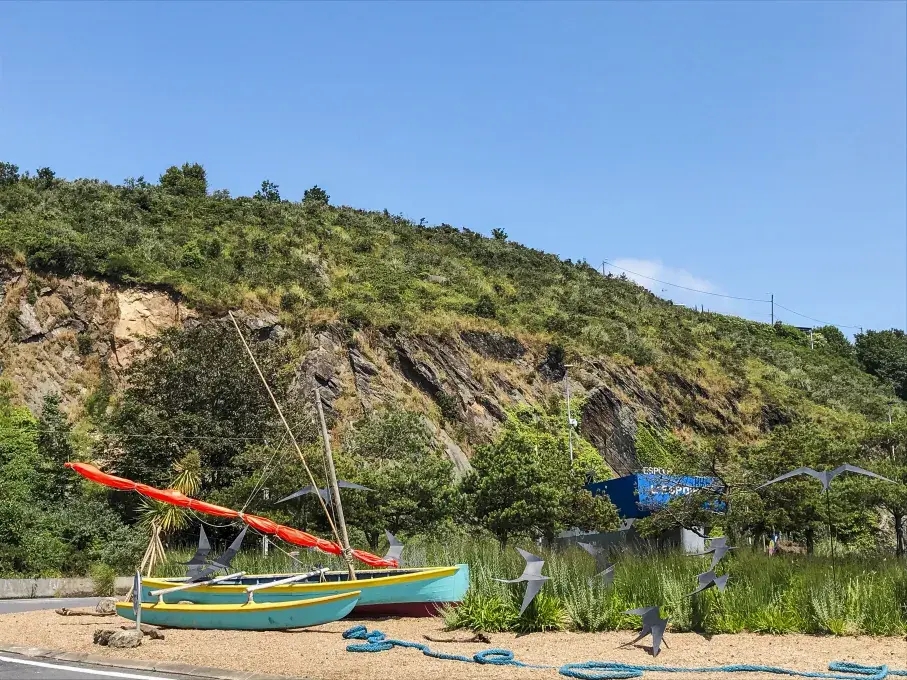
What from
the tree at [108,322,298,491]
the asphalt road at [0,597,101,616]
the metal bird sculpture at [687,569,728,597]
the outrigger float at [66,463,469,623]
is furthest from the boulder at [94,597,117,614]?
the tree at [108,322,298,491]

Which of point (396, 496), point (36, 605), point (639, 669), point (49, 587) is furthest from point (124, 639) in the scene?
point (396, 496)

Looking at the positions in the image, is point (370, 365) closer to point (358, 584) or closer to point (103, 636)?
point (358, 584)

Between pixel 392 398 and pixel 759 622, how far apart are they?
31.9 metres

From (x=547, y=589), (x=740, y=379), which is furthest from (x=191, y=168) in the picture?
(x=547, y=589)

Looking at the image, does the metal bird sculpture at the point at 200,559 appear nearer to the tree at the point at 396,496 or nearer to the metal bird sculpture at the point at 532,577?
the metal bird sculpture at the point at 532,577

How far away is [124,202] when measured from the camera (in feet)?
194

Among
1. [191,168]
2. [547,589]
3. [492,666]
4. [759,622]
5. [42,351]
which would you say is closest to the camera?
[492,666]

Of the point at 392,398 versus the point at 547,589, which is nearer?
the point at 547,589

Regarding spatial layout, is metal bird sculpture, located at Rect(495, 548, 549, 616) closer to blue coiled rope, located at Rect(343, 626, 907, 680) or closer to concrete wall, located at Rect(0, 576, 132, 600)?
blue coiled rope, located at Rect(343, 626, 907, 680)

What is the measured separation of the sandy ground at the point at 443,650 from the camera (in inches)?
359

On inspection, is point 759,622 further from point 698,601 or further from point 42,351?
point 42,351

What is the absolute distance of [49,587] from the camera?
24.7 metres

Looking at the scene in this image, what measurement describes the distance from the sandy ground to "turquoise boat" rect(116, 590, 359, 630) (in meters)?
0.24

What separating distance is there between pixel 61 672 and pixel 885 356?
301 feet
